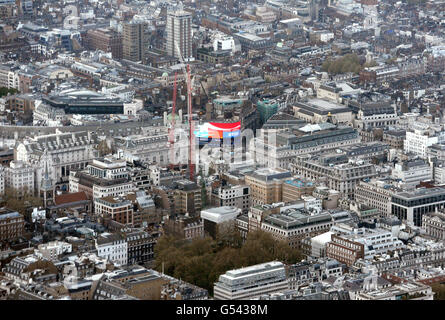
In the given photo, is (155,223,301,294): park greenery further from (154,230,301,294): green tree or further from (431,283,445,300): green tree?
(431,283,445,300): green tree

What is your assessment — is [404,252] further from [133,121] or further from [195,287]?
[133,121]

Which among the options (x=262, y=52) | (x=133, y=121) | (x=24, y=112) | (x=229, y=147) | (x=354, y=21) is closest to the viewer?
(x=229, y=147)

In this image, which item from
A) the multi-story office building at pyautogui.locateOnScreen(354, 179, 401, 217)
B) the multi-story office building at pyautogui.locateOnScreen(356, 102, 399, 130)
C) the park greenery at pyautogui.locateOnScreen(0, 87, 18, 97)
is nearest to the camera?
the multi-story office building at pyautogui.locateOnScreen(354, 179, 401, 217)

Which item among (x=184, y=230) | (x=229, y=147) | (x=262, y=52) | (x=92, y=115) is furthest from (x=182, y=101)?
(x=184, y=230)

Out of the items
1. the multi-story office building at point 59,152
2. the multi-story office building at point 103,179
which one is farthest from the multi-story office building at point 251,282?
the multi-story office building at point 59,152

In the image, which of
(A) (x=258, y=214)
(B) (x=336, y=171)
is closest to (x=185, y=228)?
(A) (x=258, y=214)

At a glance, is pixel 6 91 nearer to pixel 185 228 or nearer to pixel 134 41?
pixel 134 41

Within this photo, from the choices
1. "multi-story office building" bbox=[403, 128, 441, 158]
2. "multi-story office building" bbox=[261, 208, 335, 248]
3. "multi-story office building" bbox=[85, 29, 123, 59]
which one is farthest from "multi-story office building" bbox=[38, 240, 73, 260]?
"multi-story office building" bbox=[85, 29, 123, 59]
